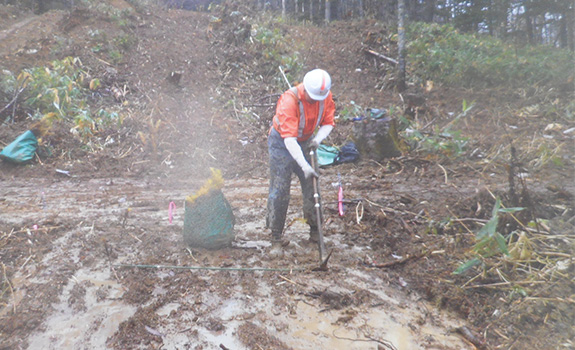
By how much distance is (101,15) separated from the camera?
12.1m

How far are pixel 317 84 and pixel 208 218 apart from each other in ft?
5.49

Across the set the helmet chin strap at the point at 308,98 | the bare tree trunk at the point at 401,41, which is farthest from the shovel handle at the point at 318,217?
the bare tree trunk at the point at 401,41

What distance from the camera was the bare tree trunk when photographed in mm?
8867

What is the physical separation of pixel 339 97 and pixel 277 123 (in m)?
6.72

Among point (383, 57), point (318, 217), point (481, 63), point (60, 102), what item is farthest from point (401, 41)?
point (60, 102)

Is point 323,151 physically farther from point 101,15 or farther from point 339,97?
point 101,15

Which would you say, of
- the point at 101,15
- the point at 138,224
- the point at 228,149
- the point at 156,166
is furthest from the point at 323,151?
the point at 101,15

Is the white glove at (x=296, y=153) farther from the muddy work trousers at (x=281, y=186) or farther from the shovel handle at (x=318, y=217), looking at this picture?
the muddy work trousers at (x=281, y=186)

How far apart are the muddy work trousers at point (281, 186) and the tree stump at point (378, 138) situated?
2.80 metres

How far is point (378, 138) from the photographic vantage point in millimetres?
6582

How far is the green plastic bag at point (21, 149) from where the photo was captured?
6645 millimetres

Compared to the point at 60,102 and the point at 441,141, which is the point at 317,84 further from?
the point at 60,102

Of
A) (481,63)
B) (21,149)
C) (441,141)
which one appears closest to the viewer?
(441,141)

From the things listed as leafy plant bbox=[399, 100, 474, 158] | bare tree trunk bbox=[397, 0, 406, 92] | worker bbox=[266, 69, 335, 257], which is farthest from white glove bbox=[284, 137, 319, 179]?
bare tree trunk bbox=[397, 0, 406, 92]
